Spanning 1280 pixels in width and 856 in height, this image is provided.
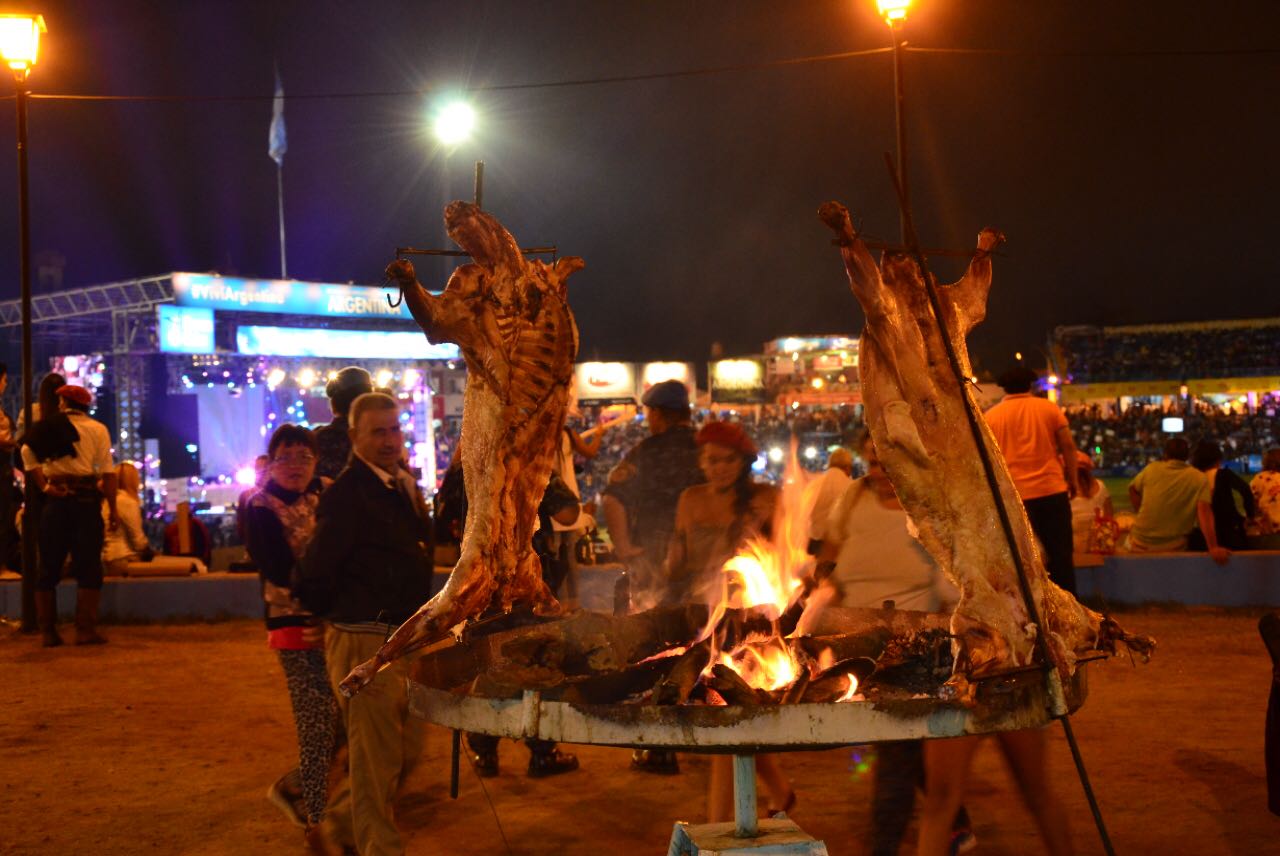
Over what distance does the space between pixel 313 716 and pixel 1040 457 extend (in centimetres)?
446

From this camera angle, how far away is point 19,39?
1145 centimetres

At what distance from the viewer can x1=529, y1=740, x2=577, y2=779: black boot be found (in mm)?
6504

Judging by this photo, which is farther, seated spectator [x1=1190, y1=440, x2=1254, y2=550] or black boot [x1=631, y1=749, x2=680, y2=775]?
seated spectator [x1=1190, y1=440, x2=1254, y2=550]

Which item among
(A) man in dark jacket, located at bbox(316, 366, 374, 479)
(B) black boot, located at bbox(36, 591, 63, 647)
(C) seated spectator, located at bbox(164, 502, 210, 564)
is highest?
(A) man in dark jacket, located at bbox(316, 366, 374, 479)

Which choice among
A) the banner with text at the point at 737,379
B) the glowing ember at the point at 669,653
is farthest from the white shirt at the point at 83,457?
the banner with text at the point at 737,379

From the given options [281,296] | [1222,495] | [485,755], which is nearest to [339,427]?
[485,755]

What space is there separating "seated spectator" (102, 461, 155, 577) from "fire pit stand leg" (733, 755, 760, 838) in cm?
1059

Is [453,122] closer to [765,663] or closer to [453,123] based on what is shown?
[453,123]

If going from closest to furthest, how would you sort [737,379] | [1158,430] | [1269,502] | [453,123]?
[453,123] → [1269,502] → [1158,430] → [737,379]

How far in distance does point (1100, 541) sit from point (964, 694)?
974 centimetres

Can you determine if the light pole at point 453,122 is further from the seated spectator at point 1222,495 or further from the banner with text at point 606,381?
the banner with text at point 606,381

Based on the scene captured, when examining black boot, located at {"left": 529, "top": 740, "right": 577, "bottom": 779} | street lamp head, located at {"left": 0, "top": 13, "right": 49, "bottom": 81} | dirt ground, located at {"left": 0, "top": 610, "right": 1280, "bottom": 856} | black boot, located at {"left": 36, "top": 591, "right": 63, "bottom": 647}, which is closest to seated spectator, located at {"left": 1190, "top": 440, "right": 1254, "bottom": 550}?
dirt ground, located at {"left": 0, "top": 610, "right": 1280, "bottom": 856}

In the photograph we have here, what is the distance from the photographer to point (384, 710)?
4.53 metres

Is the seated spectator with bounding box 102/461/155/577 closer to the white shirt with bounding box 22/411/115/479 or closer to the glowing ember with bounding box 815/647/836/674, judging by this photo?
the white shirt with bounding box 22/411/115/479
